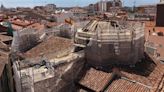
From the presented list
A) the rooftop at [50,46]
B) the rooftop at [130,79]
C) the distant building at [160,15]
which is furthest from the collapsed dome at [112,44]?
the distant building at [160,15]

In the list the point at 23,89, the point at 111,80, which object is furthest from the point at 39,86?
the point at 111,80

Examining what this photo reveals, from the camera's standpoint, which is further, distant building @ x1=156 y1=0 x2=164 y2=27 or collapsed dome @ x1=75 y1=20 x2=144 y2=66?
distant building @ x1=156 y1=0 x2=164 y2=27

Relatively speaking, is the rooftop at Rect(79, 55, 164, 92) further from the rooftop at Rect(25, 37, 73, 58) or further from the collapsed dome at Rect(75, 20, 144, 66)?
the rooftop at Rect(25, 37, 73, 58)

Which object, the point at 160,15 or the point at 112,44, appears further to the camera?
the point at 160,15

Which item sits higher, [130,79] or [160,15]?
[160,15]

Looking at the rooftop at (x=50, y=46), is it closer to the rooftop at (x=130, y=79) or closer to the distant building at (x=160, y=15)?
the rooftop at (x=130, y=79)

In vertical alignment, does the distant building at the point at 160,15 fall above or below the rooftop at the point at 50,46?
above

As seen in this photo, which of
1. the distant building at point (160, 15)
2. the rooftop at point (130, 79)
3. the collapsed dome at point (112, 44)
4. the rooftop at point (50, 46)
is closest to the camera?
the rooftop at point (130, 79)

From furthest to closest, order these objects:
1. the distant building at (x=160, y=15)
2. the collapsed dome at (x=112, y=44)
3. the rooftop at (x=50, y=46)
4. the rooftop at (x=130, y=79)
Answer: the distant building at (x=160, y=15) < the rooftop at (x=50, y=46) < the collapsed dome at (x=112, y=44) < the rooftop at (x=130, y=79)

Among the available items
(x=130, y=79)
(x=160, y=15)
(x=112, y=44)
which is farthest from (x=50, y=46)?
(x=160, y=15)

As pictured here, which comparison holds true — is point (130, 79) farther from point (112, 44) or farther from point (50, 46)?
point (50, 46)

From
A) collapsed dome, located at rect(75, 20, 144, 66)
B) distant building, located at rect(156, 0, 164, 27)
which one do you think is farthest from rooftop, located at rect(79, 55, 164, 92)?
distant building, located at rect(156, 0, 164, 27)

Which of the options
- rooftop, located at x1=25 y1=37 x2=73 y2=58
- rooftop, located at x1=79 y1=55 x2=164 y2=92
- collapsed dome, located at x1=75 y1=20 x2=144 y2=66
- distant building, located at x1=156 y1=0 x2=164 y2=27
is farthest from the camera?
distant building, located at x1=156 y1=0 x2=164 y2=27
